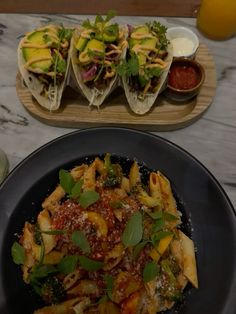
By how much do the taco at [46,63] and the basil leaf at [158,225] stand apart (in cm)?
55

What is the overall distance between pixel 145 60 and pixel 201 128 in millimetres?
298

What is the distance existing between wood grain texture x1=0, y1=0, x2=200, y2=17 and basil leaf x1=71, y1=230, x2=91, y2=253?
101 centimetres

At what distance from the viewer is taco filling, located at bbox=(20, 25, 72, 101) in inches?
53.5

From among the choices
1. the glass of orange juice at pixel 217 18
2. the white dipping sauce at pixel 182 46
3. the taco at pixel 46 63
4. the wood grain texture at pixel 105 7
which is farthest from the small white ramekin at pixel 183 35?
the taco at pixel 46 63

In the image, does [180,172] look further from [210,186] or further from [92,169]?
[92,169]

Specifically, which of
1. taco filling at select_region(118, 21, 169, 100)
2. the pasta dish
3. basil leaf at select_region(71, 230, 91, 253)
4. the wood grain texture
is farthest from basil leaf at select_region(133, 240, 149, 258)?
the wood grain texture

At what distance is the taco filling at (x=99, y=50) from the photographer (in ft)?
4.43

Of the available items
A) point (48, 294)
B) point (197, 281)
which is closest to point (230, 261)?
point (197, 281)

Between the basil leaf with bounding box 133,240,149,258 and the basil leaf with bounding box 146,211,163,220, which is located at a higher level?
the basil leaf with bounding box 146,211,163,220

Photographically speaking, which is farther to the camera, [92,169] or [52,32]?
[52,32]

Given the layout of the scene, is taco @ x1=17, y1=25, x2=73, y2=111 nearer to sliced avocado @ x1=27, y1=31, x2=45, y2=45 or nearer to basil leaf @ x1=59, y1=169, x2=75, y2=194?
sliced avocado @ x1=27, y1=31, x2=45, y2=45

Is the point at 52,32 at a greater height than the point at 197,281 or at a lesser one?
greater

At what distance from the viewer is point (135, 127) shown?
55.9 inches

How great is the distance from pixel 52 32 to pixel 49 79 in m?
0.15
